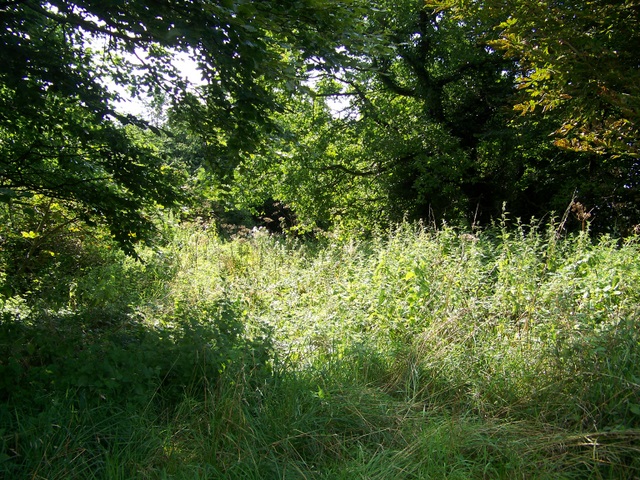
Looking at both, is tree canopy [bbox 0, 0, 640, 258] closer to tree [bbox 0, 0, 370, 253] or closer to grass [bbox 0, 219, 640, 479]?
tree [bbox 0, 0, 370, 253]

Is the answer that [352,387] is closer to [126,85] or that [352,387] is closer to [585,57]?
[126,85]

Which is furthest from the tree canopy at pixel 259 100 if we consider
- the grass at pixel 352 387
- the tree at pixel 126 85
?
the grass at pixel 352 387

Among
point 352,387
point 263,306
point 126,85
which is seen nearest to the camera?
point 352,387

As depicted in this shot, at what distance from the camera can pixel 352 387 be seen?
3408 mm

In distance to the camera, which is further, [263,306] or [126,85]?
[263,306]

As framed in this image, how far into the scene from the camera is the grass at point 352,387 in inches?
104

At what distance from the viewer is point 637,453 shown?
264cm

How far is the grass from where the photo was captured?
104 inches

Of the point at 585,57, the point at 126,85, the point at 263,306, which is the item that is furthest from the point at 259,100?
the point at 585,57

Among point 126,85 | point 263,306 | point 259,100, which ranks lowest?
point 263,306

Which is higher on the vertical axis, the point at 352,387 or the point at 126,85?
the point at 126,85

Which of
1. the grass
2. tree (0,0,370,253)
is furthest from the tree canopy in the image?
the grass

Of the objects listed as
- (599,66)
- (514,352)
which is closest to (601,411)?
(514,352)

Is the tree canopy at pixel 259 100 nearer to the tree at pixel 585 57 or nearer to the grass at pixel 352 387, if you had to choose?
the tree at pixel 585 57
